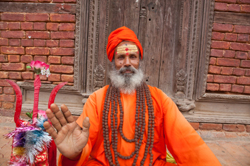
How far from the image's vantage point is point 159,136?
1.51 meters

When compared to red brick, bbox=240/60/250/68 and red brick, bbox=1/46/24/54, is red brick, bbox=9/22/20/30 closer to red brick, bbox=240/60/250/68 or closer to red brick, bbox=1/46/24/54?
red brick, bbox=1/46/24/54

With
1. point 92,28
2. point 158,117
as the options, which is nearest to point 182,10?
point 92,28

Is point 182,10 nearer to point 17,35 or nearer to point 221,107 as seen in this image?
point 221,107

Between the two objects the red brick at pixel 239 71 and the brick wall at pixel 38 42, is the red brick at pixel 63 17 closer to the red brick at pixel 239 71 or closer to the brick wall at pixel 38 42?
the brick wall at pixel 38 42

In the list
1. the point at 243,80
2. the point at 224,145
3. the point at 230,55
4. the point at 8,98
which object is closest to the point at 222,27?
the point at 230,55

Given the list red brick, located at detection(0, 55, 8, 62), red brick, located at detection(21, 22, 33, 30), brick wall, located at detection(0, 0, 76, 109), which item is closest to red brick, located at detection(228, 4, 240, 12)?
brick wall, located at detection(0, 0, 76, 109)

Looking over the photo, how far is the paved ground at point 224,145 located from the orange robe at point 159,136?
1.19 metres

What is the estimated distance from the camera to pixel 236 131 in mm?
2941

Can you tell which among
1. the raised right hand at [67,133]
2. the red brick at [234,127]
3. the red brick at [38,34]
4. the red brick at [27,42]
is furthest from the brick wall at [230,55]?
the red brick at [27,42]

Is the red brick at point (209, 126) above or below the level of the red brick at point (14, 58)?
below

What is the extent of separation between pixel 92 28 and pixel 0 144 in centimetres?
226

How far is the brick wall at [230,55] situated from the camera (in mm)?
2746

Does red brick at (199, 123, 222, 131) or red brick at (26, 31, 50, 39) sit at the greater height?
red brick at (26, 31, 50, 39)

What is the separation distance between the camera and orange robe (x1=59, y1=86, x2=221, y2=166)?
1.31 metres
